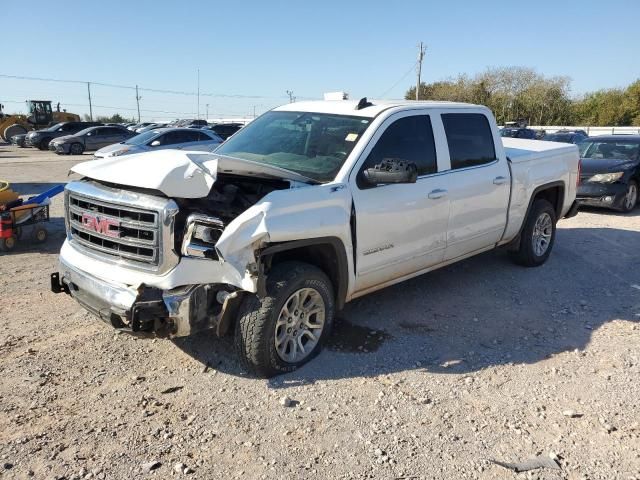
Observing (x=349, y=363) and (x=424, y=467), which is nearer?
(x=424, y=467)

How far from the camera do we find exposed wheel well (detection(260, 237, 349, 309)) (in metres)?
3.79

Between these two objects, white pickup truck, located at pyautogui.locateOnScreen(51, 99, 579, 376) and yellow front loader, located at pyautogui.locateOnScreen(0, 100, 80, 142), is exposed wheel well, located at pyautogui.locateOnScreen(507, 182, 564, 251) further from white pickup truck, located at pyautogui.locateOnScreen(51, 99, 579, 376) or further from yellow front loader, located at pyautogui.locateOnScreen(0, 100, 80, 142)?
Result: yellow front loader, located at pyautogui.locateOnScreen(0, 100, 80, 142)

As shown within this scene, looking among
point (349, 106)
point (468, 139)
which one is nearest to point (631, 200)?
point (468, 139)

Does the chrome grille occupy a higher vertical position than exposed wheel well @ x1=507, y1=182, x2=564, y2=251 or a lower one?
higher

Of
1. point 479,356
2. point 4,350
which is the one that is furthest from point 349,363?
point 4,350

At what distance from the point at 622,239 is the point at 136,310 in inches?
310

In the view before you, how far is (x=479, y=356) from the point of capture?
438 centimetres

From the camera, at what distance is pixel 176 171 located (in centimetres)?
354

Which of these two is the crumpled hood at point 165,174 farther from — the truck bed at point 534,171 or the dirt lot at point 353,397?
the truck bed at point 534,171

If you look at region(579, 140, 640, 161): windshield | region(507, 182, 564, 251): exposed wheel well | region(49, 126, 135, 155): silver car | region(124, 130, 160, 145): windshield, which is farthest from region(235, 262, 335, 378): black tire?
region(49, 126, 135, 155): silver car

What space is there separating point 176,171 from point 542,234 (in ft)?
16.7

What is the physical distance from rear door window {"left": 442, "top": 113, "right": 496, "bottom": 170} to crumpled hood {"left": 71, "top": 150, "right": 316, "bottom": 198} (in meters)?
1.87

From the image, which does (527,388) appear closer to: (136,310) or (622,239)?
(136,310)

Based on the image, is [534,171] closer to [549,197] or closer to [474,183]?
[549,197]
